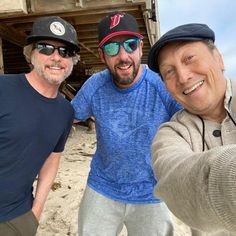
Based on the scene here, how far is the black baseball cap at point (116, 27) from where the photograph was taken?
115 inches

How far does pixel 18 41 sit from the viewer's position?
8445 mm

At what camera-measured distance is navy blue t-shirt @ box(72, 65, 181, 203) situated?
2.89m

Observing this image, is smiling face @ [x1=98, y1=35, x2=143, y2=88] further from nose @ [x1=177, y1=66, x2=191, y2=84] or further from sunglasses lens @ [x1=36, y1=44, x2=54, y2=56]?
nose @ [x1=177, y1=66, x2=191, y2=84]

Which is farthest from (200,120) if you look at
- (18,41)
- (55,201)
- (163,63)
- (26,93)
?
(18,41)

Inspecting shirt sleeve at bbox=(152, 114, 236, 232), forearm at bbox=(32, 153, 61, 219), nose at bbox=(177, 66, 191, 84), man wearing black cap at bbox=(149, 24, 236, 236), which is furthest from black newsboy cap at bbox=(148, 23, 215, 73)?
forearm at bbox=(32, 153, 61, 219)

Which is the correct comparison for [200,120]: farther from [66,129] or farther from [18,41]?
[18,41]

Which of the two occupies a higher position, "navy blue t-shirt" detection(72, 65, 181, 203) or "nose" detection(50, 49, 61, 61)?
"nose" detection(50, 49, 61, 61)

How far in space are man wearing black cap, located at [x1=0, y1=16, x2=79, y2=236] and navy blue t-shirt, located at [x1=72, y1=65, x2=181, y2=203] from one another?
442 millimetres

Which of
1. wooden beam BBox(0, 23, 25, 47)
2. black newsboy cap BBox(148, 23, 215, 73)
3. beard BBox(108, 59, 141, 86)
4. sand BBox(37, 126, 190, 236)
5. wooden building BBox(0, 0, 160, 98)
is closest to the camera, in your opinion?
black newsboy cap BBox(148, 23, 215, 73)

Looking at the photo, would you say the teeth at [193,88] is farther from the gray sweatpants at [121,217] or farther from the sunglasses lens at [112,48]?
the gray sweatpants at [121,217]

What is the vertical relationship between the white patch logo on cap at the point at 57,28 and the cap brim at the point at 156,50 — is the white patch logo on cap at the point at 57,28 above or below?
above

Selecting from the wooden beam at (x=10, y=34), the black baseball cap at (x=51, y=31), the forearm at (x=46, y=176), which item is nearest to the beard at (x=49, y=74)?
the black baseball cap at (x=51, y=31)

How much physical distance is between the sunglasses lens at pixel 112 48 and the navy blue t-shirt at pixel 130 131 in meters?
0.29

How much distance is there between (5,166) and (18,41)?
6.59 m
